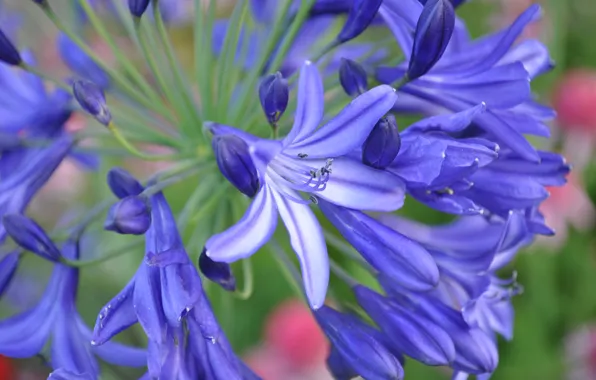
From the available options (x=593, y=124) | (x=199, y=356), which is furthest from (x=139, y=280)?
(x=593, y=124)

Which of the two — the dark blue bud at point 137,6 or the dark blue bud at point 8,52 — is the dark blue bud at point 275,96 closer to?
the dark blue bud at point 137,6

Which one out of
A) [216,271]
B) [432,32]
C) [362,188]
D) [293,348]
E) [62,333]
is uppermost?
[432,32]

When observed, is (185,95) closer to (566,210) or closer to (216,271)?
(216,271)

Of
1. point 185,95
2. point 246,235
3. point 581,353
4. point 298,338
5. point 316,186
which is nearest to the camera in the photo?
point 246,235

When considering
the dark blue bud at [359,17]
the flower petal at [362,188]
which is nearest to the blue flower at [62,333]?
the flower petal at [362,188]

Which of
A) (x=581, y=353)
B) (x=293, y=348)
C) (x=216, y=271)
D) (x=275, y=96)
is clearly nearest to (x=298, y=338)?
(x=293, y=348)

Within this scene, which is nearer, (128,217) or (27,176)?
(128,217)

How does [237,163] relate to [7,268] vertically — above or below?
above
